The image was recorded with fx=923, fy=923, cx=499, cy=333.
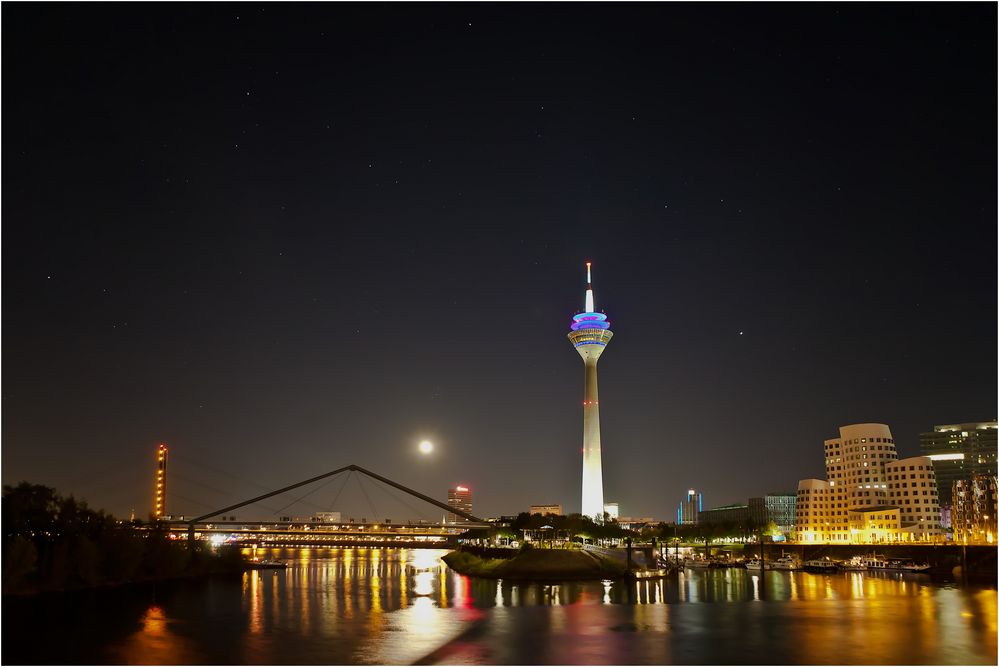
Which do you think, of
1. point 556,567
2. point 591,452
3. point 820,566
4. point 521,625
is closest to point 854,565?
point 820,566

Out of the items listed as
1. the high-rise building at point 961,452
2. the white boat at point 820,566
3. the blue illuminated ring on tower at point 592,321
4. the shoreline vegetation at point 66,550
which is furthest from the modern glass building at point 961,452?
the shoreline vegetation at point 66,550

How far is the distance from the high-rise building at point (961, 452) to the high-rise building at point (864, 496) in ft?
201

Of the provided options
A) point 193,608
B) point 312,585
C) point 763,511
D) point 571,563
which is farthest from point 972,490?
point 763,511

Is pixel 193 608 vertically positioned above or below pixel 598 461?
below

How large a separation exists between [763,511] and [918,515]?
3008 inches

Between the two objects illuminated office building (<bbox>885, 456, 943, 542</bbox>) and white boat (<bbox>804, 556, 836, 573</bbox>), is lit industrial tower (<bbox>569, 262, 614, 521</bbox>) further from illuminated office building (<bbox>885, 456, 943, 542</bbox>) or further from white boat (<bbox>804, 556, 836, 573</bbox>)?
white boat (<bbox>804, 556, 836, 573</bbox>)

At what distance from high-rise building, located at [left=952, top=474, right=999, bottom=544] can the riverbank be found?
32.2 metres

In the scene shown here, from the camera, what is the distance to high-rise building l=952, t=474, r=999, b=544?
81.9 metres

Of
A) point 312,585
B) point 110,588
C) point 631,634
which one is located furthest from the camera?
point 312,585

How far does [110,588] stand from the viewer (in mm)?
61781

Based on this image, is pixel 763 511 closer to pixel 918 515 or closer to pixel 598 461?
pixel 598 461

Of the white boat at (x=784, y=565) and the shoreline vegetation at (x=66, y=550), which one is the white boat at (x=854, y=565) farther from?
the shoreline vegetation at (x=66, y=550)

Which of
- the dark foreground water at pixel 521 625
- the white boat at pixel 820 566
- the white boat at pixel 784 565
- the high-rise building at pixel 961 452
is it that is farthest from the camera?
the high-rise building at pixel 961 452

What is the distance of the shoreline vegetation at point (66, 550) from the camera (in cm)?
5541
